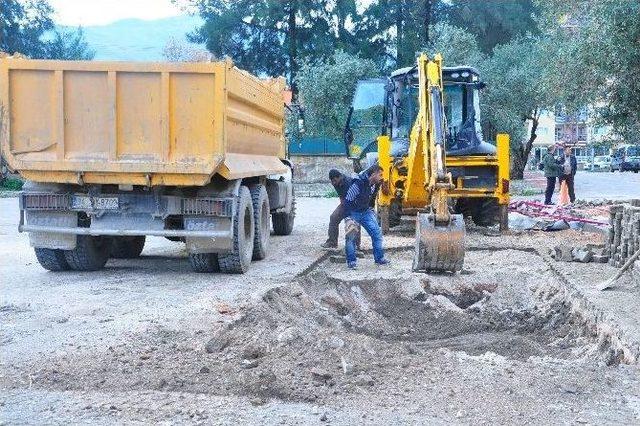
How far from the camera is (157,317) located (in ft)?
23.7

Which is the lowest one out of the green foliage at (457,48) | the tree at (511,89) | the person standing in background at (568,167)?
the person standing in background at (568,167)

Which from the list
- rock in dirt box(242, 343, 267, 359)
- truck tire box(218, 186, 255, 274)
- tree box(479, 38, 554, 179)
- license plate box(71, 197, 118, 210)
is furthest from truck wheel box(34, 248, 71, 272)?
tree box(479, 38, 554, 179)

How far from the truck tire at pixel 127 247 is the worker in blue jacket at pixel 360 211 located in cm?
311

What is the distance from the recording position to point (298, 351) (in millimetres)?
5934

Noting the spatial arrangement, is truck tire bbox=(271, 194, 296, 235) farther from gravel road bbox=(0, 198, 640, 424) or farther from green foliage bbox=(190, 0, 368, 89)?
green foliage bbox=(190, 0, 368, 89)

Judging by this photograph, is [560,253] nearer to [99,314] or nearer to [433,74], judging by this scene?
Result: [433,74]

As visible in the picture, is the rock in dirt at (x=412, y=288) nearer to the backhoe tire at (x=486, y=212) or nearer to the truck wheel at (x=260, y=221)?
the truck wheel at (x=260, y=221)

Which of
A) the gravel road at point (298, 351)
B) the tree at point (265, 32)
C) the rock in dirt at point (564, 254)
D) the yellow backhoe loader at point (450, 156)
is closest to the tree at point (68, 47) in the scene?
the tree at point (265, 32)

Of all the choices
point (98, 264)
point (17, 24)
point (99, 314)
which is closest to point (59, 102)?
point (98, 264)

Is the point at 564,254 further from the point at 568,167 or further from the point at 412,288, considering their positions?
the point at 568,167

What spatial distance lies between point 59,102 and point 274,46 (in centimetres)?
2978

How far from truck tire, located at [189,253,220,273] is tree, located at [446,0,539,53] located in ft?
92.9

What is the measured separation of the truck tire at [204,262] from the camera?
9883mm

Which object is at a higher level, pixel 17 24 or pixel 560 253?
pixel 17 24
